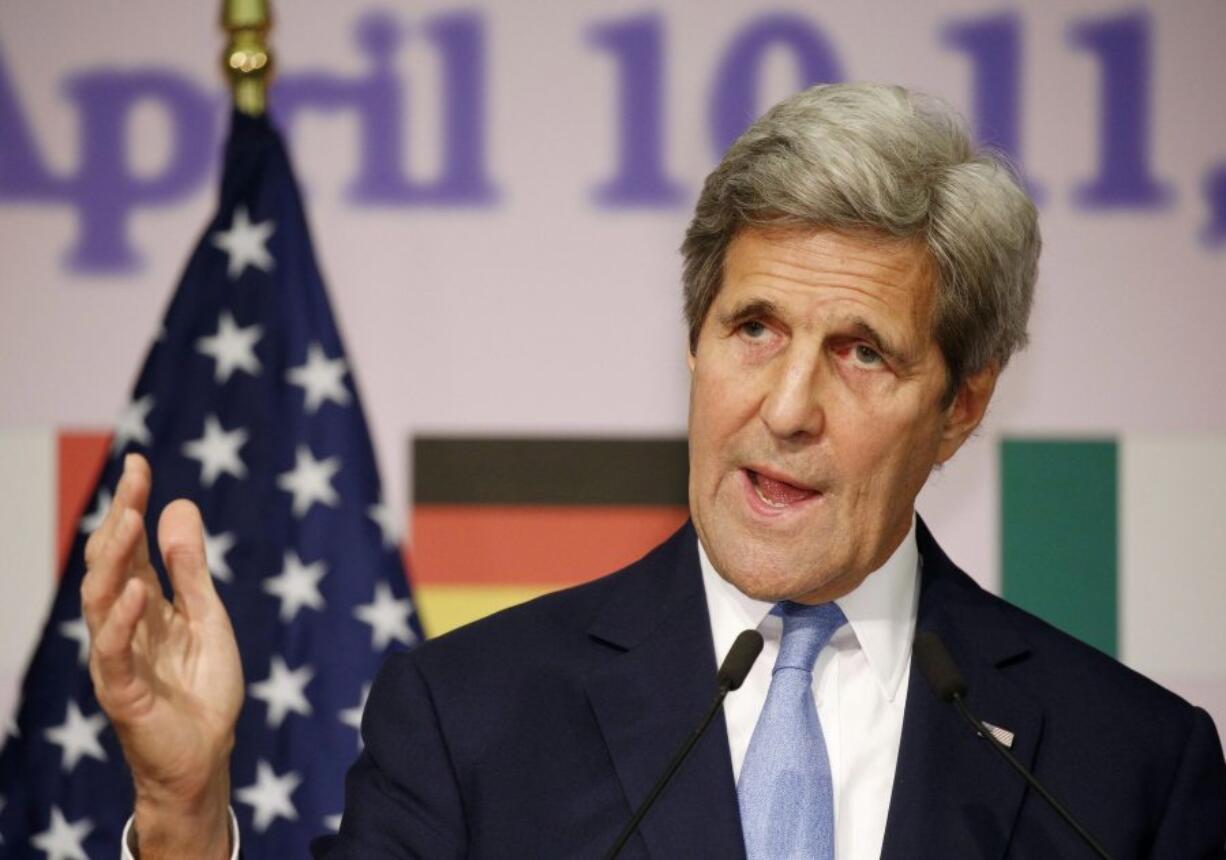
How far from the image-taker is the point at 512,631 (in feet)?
6.08

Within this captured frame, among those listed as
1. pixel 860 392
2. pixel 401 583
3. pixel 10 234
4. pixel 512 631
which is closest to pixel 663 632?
pixel 512 631

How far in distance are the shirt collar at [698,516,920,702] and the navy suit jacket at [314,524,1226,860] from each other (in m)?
0.02

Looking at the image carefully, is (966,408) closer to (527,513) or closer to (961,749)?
(961,749)

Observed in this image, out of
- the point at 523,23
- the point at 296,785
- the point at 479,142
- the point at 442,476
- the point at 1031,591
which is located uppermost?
the point at 523,23

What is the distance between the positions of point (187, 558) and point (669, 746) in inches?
20.0

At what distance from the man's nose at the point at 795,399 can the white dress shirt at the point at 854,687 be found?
0.64 feet

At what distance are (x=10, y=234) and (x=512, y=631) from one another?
1.34 meters

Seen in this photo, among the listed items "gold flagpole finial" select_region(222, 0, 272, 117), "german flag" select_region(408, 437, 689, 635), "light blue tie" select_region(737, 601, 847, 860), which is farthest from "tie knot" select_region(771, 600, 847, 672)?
"gold flagpole finial" select_region(222, 0, 272, 117)

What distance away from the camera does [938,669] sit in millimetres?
1561

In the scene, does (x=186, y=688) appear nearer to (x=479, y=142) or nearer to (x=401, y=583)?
(x=401, y=583)

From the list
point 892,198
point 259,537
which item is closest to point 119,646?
point 892,198

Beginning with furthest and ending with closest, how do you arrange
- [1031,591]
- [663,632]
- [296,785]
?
[1031,591] < [296,785] < [663,632]

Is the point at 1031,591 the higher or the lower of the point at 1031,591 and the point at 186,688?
the lower

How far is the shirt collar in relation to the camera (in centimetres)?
181
